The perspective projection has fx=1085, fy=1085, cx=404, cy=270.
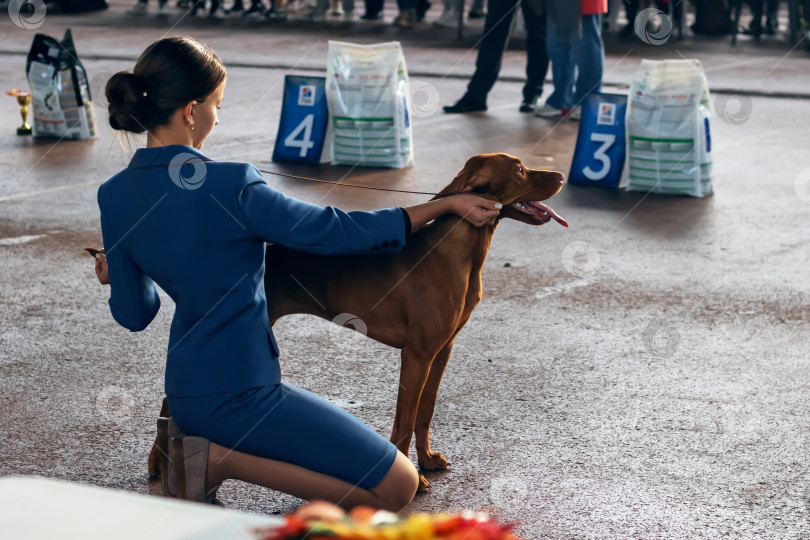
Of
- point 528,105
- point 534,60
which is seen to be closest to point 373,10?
point 534,60

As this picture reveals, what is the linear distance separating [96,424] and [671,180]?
511 cm

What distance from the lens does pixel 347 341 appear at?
5234mm

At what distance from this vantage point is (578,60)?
10188 mm

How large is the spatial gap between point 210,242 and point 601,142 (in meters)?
Result: 6.06

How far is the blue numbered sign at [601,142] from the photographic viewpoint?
8250 millimetres

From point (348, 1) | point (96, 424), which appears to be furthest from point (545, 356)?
point (348, 1)

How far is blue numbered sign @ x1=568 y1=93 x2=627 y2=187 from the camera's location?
825cm

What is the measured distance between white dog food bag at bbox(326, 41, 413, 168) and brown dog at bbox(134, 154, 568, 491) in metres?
5.28

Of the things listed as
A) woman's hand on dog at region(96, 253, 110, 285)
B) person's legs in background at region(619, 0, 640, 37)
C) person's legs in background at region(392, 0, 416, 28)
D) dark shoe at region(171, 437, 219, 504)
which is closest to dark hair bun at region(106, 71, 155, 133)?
woman's hand on dog at region(96, 253, 110, 285)

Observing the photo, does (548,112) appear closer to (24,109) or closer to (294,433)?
(24,109)

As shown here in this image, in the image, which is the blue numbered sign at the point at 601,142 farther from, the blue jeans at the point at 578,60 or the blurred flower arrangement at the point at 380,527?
the blurred flower arrangement at the point at 380,527

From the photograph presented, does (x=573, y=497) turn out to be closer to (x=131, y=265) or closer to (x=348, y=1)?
(x=131, y=265)

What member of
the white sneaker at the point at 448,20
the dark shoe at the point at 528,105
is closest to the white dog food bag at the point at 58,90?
the dark shoe at the point at 528,105

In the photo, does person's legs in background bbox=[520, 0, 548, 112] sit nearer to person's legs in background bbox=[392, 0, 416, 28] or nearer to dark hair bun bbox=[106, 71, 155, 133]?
person's legs in background bbox=[392, 0, 416, 28]
